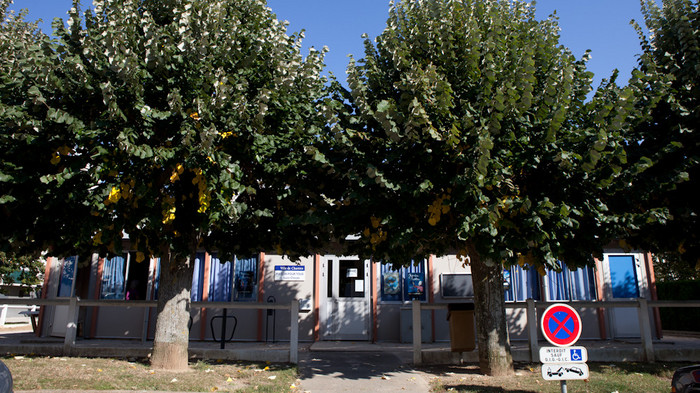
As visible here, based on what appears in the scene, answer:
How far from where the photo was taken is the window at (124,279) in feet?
42.4

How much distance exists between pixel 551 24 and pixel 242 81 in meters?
5.25

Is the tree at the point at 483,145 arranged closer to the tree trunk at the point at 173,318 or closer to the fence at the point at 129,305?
the fence at the point at 129,305

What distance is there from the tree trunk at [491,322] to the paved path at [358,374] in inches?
46.1

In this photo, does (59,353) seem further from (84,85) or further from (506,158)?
(506,158)

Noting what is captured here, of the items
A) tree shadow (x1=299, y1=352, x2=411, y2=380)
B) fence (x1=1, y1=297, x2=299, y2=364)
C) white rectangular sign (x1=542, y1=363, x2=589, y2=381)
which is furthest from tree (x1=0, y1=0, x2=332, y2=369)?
white rectangular sign (x1=542, y1=363, x2=589, y2=381)

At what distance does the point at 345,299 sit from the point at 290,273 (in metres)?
1.64

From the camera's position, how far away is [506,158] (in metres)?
6.90

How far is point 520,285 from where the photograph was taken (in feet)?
42.3

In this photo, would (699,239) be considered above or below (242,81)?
below

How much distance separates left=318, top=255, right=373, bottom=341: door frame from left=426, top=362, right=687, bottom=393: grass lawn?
3.98 metres

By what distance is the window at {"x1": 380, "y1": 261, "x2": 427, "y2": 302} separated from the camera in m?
12.7

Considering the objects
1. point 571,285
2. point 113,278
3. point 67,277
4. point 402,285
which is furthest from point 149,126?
point 571,285

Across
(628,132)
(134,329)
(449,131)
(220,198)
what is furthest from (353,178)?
(134,329)

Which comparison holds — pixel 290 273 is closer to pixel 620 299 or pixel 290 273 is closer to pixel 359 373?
pixel 359 373
